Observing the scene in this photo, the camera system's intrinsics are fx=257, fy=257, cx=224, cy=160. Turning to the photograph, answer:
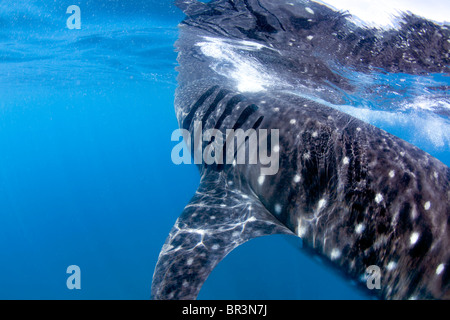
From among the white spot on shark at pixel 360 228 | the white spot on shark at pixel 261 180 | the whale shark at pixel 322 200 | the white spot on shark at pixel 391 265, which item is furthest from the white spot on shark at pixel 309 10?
the white spot on shark at pixel 391 265

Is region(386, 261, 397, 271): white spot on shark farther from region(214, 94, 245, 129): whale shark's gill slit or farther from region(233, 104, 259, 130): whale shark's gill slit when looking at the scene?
region(214, 94, 245, 129): whale shark's gill slit

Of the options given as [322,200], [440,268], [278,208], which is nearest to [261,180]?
[278,208]

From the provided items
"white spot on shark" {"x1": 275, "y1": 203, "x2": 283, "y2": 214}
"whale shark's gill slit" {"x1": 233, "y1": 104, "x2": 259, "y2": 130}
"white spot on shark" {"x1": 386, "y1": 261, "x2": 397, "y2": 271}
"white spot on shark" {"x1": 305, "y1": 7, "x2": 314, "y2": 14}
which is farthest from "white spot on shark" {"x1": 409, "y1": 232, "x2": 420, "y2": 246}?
"white spot on shark" {"x1": 305, "y1": 7, "x2": 314, "y2": 14}

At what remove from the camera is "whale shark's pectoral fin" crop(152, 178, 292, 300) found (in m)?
2.85

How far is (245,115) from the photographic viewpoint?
5.07 meters

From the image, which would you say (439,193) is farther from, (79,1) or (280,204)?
(79,1)

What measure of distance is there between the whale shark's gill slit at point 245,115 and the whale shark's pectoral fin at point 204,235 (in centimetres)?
133

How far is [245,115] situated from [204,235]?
2.56m

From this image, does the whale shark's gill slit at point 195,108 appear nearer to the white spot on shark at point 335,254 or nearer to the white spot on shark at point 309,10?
the white spot on shark at point 309,10

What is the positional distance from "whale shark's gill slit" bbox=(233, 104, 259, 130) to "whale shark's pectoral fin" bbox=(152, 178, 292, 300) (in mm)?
1327

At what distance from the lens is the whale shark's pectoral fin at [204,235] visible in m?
2.85

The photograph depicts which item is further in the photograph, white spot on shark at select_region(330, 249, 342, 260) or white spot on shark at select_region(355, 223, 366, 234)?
white spot on shark at select_region(330, 249, 342, 260)

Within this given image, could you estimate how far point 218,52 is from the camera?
10.3 m

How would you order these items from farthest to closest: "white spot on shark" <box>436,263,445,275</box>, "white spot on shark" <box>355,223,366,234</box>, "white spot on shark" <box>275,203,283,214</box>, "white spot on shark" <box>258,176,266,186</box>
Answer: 1. "white spot on shark" <box>258,176,266,186</box>
2. "white spot on shark" <box>275,203,283,214</box>
3. "white spot on shark" <box>355,223,366,234</box>
4. "white spot on shark" <box>436,263,445,275</box>
